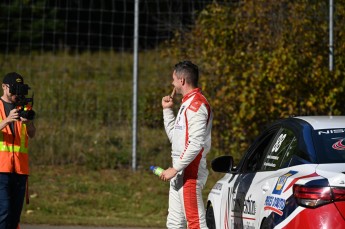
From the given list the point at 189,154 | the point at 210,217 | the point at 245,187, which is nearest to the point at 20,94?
the point at 189,154

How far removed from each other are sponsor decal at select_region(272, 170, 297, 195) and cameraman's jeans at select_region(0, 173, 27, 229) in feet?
9.65

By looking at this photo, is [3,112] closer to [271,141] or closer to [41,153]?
[271,141]

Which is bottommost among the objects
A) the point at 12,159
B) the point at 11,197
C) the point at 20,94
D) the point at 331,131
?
the point at 11,197

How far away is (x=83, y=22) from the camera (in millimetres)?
16094

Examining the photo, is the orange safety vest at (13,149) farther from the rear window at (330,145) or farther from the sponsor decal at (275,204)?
the rear window at (330,145)

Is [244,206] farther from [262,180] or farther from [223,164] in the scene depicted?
[223,164]

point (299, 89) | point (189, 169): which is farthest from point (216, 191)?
point (299, 89)

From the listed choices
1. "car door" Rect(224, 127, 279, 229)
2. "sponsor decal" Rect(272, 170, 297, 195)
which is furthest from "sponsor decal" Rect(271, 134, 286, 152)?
"sponsor decal" Rect(272, 170, 297, 195)

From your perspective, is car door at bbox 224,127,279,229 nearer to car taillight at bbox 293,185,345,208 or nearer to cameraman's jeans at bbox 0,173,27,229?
car taillight at bbox 293,185,345,208

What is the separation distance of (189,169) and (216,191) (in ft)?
2.51

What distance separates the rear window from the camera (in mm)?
6547

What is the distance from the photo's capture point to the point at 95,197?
14102 millimetres

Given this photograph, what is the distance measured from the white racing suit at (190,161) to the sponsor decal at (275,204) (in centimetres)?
108

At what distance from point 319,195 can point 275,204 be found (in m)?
0.53
